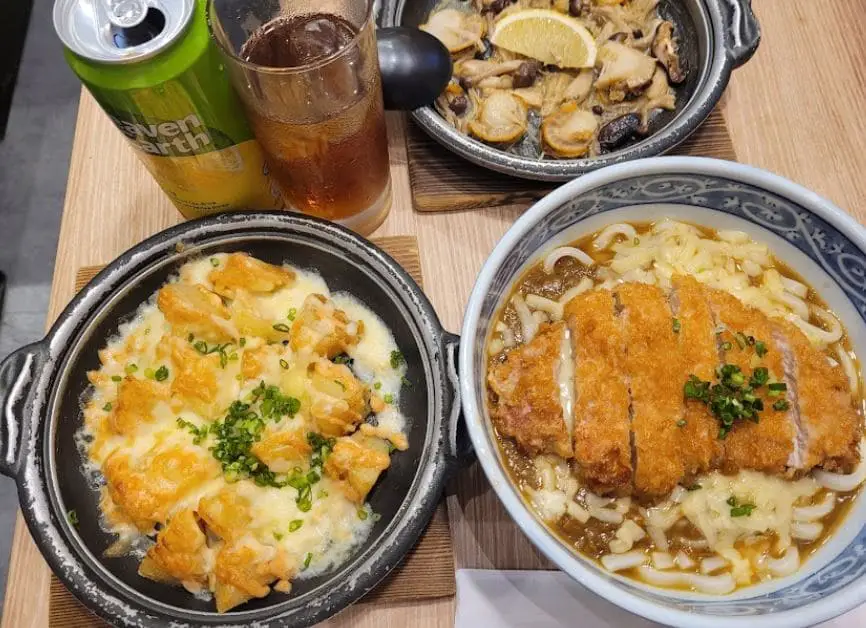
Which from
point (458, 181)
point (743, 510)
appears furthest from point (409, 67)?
point (743, 510)

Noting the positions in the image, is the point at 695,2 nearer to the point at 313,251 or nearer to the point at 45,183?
the point at 313,251

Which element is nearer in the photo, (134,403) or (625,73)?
(134,403)

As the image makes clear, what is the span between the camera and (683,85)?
185 centimetres

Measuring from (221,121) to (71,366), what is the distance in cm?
60

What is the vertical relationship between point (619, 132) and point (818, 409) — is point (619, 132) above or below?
above

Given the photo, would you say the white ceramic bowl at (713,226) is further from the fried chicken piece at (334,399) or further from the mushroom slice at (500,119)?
the mushroom slice at (500,119)

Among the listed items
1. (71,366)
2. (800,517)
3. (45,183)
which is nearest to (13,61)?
(45,183)

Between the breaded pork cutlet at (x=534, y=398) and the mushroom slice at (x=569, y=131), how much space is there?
63 centimetres

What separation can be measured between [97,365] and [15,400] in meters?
0.17

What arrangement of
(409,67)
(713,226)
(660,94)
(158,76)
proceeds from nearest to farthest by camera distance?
(158,76)
(713,226)
(409,67)
(660,94)

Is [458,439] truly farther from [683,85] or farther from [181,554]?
[683,85]

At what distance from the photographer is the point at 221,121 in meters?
1.33

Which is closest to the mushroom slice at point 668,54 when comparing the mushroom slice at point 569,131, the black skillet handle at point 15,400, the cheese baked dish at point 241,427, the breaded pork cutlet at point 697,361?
the mushroom slice at point 569,131

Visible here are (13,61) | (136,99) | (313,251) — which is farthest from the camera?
(13,61)
